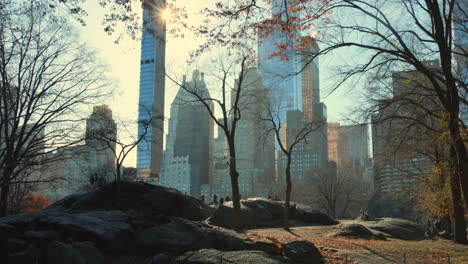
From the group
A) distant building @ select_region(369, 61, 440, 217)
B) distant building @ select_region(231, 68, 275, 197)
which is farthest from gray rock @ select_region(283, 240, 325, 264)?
distant building @ select_region(231, 68, 275, 197)

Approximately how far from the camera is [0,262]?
8852 mm

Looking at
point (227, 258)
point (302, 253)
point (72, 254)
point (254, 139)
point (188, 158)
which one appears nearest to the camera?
point (227, 258)

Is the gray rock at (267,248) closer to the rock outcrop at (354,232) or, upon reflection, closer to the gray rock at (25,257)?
the gray rock at (25,257)

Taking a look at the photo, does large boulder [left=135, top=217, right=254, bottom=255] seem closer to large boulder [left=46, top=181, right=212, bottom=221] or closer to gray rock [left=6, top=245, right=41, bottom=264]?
gray rock [left=6, top=245, right=41, bottom=264]

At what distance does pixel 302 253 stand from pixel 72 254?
223 inches

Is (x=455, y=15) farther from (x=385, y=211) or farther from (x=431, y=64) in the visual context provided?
(x=385, y=211)

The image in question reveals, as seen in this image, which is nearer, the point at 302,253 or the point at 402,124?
the point at 302,253

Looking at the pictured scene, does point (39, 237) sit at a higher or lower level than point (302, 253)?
higher

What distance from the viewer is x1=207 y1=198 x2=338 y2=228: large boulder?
21172mm

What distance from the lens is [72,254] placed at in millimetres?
8977

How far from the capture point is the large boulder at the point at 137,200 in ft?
59.3

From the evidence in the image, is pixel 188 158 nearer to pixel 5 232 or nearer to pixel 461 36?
pixel 461 36

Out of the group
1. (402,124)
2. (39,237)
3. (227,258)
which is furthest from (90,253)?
(402,124)

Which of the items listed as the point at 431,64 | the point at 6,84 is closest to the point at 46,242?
the point at 6,84
